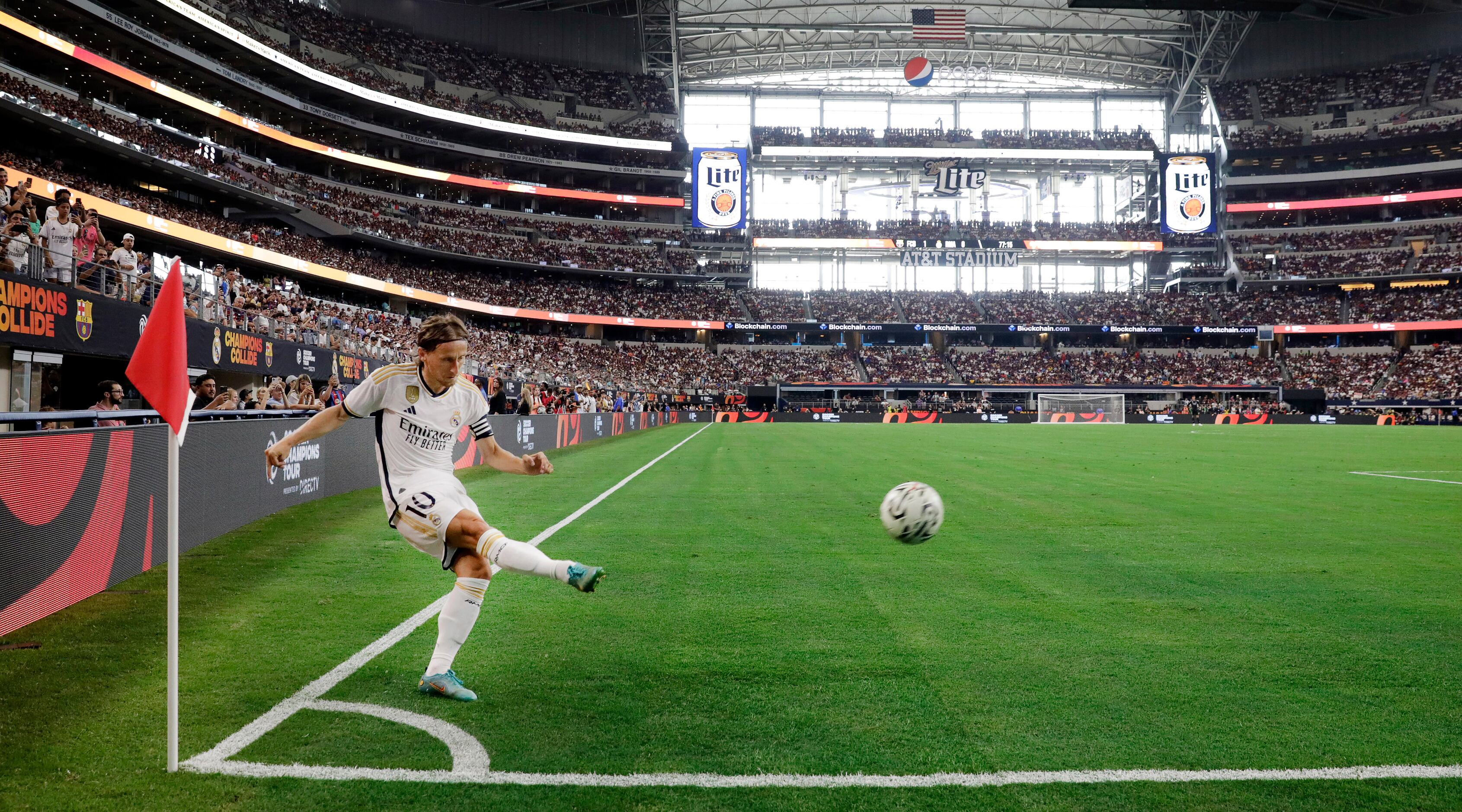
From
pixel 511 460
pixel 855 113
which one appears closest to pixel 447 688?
pixel 511 460

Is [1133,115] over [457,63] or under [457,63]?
under

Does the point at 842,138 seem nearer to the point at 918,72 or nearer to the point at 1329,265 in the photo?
the point at 918,72

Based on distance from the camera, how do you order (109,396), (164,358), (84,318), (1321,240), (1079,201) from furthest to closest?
(1079,201) < (1321,240) < (84,318) < (109,396) < (164,358)

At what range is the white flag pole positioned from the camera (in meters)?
3.59

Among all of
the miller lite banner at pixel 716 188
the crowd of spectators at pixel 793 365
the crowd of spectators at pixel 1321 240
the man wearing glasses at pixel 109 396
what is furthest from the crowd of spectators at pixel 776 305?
the man wearing glasses at pixel 109 396

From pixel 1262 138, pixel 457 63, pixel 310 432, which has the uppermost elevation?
pixel 457 63

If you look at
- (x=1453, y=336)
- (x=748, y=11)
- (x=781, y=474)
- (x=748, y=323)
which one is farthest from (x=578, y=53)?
(x=1453, y=336)

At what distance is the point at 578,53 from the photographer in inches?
3243

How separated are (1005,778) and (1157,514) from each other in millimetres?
9328

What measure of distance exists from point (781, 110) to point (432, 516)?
3500 inches

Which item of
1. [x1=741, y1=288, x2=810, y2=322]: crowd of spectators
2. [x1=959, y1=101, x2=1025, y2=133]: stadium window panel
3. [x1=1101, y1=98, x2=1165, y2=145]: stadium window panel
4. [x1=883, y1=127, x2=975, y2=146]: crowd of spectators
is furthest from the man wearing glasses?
[x1=1101, y1=98, x2=1165, y2=145]: stadium window panel

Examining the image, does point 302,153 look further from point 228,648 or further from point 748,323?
point 228,648

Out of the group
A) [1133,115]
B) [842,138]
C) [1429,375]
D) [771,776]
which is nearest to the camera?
[771,776]

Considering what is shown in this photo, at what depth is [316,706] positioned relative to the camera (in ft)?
14.4
